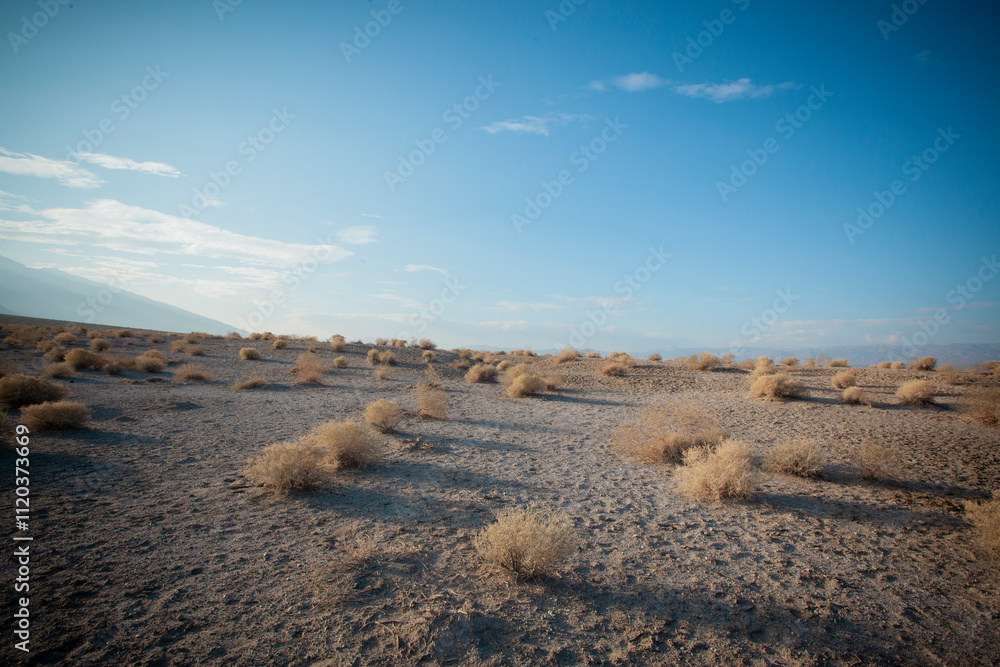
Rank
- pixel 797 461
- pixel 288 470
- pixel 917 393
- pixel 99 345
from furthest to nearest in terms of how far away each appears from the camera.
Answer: pixel 99 345, pixel 917 393, pixel 797 461, pixel 288 470

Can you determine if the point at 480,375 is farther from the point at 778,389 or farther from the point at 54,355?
the point at 54,355

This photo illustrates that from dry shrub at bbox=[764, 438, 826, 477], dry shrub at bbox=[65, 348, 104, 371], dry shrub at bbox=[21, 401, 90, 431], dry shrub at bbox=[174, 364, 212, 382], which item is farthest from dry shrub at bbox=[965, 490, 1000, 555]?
dry shrub at bbox=[65, 348, 104, 371]

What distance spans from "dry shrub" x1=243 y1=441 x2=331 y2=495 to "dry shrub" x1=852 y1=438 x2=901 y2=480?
9025 mm

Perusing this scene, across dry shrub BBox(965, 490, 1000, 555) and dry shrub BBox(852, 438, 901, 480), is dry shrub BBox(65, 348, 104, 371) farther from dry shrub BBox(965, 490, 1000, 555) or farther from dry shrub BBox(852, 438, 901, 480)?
dry shrub BBox(965, 490, 1000, 555)

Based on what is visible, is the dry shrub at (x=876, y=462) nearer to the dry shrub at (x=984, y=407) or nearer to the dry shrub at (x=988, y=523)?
the dry shrub at (x=988, y=523)

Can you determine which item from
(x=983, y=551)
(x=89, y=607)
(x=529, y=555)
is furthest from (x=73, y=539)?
(x=983, y=551)

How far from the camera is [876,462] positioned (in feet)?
23.7

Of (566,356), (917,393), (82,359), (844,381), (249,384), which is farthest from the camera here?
(566,356)

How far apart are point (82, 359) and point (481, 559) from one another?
781 inches

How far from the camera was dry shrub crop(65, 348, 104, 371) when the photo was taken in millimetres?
15750

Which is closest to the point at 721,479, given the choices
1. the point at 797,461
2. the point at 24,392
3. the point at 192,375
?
the point at 797,461

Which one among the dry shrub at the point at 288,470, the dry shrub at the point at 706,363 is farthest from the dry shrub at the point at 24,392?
the dry shrub at the point at 706,363

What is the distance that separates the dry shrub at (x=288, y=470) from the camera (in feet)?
19.4

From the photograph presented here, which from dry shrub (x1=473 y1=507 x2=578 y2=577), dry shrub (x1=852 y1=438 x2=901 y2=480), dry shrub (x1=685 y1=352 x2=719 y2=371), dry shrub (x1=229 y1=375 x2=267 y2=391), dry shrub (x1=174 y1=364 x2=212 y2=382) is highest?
dry shrub (x1=685 y1=352 x2=719 y2=371)
